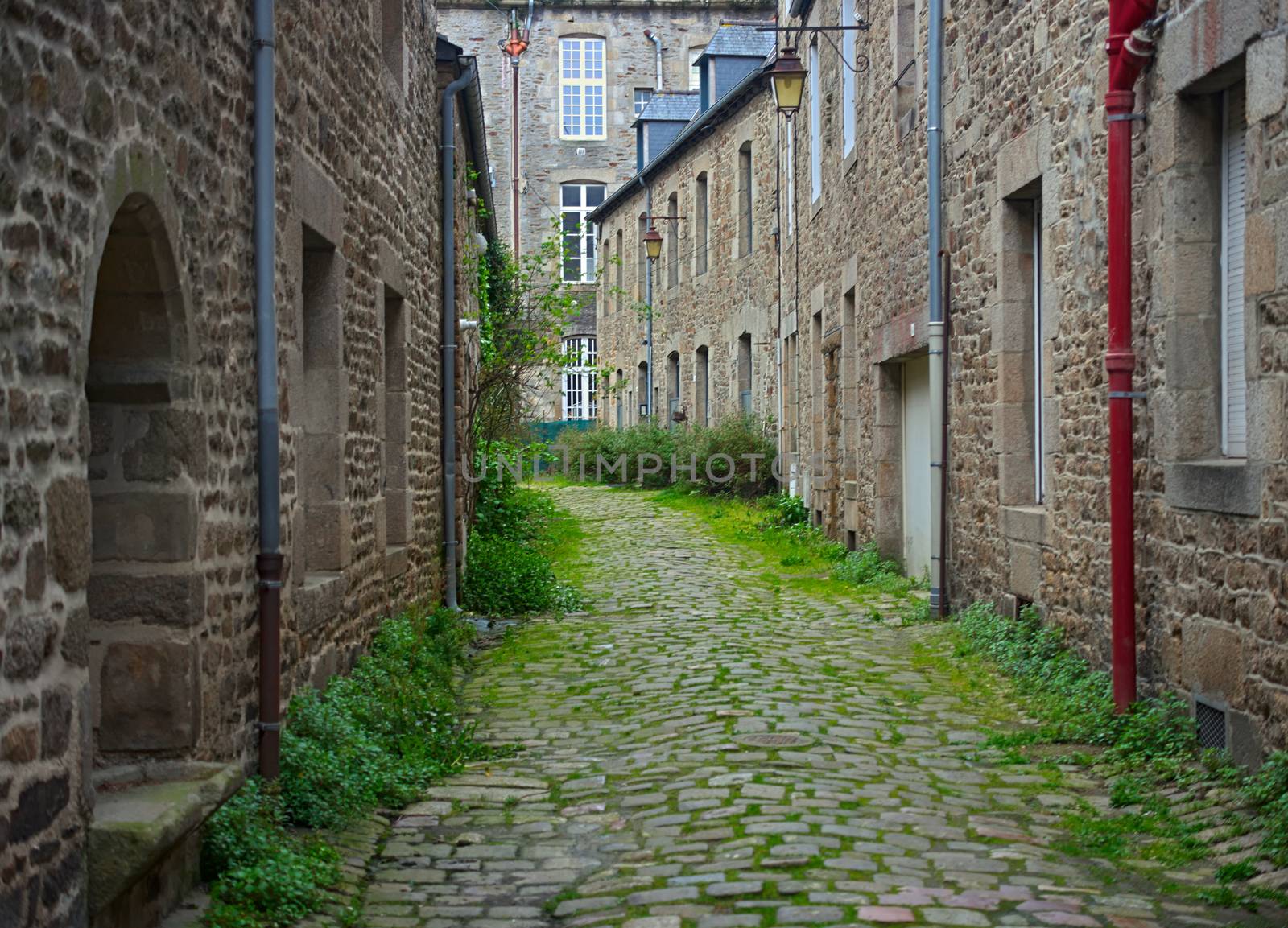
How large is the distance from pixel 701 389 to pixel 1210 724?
67.4 feet

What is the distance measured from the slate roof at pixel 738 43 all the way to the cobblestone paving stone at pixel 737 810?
61.6 feet

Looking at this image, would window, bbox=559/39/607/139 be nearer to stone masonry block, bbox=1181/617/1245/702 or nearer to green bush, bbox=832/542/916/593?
green bush, bbox=832/542/916/593

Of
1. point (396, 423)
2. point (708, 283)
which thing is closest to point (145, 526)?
point (396, 423)

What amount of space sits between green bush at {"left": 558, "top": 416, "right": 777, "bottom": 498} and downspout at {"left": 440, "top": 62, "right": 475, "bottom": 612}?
383 inches

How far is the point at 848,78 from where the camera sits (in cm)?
1527

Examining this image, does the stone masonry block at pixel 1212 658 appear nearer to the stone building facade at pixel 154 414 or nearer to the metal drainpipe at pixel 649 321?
the stone building facade at pixel 154 414

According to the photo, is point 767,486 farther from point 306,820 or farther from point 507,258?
point 306,820

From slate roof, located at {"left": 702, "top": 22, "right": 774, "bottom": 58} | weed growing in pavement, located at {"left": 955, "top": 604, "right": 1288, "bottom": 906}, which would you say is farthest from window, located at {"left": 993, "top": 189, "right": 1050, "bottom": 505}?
slate roof, located at {"left": 702, "top": 22, "right": 774, "bottom": 58}

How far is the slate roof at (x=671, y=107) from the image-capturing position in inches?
1248

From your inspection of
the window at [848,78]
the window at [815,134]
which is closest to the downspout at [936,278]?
the window at [848,78]

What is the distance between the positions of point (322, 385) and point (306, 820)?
2.59m

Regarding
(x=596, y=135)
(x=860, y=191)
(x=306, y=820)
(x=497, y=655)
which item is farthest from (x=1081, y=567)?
(x=596, y=135)

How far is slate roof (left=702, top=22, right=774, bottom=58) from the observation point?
2670 cm

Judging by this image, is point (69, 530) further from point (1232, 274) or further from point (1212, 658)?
point (1232, 274)
